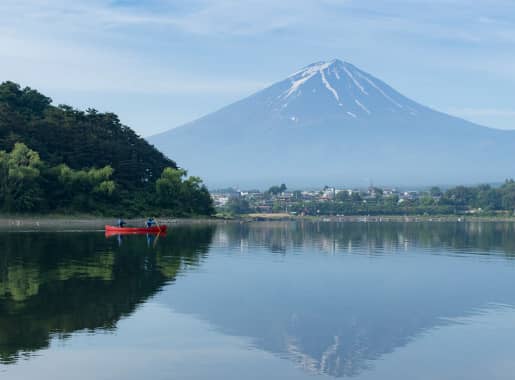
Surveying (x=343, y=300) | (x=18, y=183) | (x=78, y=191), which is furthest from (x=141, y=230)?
(x=343, y=300)

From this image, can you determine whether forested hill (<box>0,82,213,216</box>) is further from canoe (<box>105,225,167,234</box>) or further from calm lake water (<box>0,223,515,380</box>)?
calm lake water (<box>0,223,515,380</box>)

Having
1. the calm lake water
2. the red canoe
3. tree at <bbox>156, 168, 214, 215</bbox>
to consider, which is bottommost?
the calm lake water

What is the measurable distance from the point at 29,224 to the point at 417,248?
5067 centimetres

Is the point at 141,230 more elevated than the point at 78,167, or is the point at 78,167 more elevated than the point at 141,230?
the point at 78,167

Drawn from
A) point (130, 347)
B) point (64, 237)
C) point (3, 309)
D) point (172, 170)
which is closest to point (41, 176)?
point (172, 170)

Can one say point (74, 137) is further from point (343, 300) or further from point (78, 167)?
point (343, 300)

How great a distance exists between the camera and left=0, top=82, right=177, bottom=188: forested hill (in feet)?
388

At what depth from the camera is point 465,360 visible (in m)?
24.8

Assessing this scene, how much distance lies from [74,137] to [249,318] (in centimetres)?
9608

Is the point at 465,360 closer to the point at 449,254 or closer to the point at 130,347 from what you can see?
the point at 130,347

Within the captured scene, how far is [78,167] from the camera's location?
12119cm

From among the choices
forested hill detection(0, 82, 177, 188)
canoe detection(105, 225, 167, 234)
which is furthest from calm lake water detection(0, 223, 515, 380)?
forested hill detection(0, 82, 177, 188)

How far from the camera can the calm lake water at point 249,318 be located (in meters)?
23.7

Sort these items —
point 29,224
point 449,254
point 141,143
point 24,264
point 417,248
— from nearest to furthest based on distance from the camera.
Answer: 1. point 24,264
2. point 449,254
3. point 417,248
4. point 29,224
5. point 141,143
